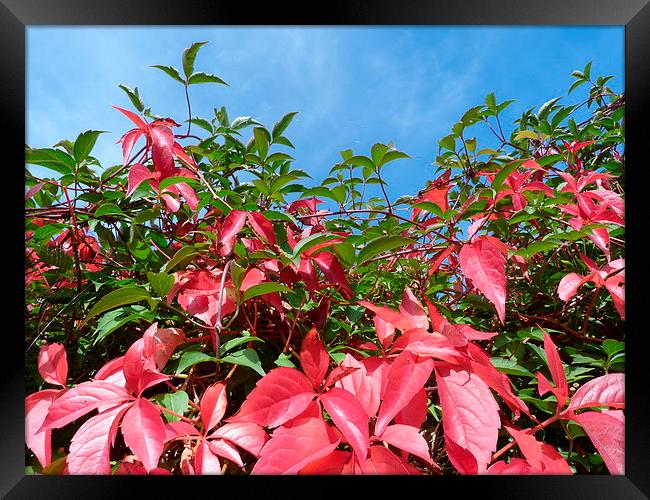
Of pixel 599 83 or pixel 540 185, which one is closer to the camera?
pixel 540 185

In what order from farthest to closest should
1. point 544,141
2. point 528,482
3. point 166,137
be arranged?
1. point 544,141
2. point 166,137
3. point 528,482

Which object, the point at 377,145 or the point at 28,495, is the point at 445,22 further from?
the point at 28,495

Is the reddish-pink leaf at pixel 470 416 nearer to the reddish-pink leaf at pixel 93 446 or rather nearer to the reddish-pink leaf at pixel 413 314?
the reddish-pink leaf at pixel 413 314

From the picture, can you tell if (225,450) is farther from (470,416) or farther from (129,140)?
(129,140)

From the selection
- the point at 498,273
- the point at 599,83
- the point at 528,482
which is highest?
the point at 599,83

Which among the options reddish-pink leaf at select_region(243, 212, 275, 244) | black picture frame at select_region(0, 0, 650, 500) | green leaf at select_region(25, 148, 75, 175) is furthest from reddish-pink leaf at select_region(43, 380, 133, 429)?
green leaf at select_region(25, 148, 75, 175)

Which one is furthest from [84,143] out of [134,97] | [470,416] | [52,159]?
[470,416]

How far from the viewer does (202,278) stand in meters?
0.43

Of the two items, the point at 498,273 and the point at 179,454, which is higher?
the point at 498,273

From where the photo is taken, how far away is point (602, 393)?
1.27 feet

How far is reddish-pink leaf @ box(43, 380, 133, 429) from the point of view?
13.0 inches

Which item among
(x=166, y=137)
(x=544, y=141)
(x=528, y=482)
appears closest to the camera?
(x=528, y=482)
